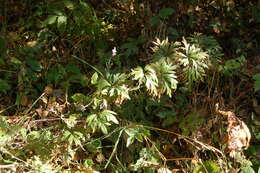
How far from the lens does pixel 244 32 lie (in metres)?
3.84

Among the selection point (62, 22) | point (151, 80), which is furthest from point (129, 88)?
A: point (62, 22)

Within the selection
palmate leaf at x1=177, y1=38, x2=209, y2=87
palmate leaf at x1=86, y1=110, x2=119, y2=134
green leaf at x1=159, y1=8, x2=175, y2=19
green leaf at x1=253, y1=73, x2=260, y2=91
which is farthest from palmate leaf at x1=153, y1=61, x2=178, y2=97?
green leaf at x1=159, y1=8, x2=175, y2=19

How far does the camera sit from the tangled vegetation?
2797 mm

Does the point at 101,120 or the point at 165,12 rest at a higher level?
the point at 165,12

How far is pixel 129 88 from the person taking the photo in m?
2.80

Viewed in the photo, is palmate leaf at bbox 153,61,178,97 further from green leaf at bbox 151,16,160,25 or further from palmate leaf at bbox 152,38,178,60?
green leaf at bbox 151,16,160,25

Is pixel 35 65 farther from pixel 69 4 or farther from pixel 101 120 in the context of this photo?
pixel 101 120

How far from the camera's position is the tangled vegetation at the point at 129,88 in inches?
110

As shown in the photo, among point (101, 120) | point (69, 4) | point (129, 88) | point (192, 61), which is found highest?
point (69, 4)

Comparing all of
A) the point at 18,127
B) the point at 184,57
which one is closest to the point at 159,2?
the point at 184,57

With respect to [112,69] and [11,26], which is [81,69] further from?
[11,26]

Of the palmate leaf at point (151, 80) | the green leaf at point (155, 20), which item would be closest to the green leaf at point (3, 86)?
the palmate leaf at point (151, 80)

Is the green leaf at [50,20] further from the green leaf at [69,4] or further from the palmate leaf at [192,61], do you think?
the palmate leaf at [192,61]

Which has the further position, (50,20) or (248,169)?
(50,20)
